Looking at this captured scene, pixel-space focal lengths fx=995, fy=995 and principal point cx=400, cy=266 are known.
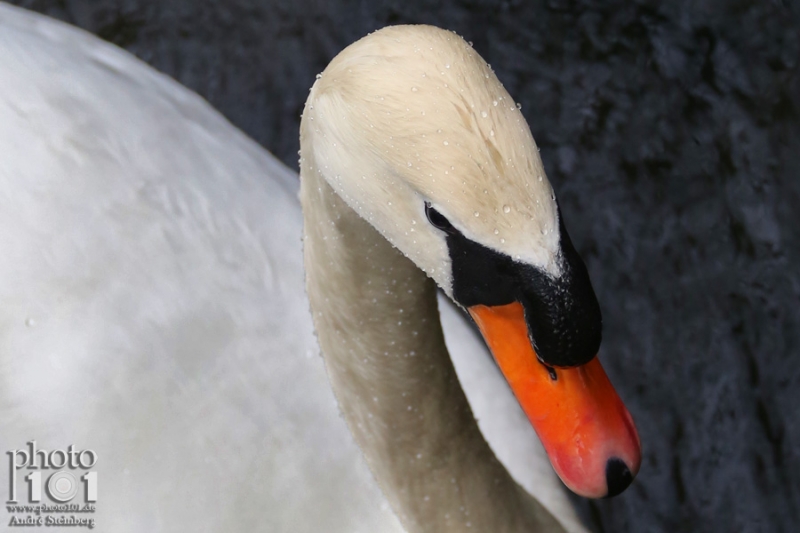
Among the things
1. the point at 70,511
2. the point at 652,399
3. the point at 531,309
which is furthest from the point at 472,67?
the point at 652,399

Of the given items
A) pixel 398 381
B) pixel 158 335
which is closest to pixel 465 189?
pixel 398 381

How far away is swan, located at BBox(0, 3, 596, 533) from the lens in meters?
2.54

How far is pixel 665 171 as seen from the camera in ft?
12.1

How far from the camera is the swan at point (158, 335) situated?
2.54 metres

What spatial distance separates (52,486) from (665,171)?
2363mm

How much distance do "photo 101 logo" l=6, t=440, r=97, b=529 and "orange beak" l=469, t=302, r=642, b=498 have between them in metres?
1.21

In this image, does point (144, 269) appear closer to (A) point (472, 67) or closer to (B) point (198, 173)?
(B) point (198, 173)

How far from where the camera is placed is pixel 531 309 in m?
1.70

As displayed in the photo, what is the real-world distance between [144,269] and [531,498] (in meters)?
1.28

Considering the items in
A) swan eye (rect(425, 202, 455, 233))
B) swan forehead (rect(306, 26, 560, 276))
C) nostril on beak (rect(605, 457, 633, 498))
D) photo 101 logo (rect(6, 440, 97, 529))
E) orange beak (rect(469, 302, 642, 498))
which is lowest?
photo 101 logo (rect(6, 440, 97, 529))

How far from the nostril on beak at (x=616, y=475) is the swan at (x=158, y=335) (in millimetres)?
574

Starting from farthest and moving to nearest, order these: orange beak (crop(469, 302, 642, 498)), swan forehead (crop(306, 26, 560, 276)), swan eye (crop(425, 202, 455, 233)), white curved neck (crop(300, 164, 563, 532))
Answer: white curved neck (crop(300, 164, 563, 532)) → orange beak (crop(469, 302, 642, 498)) → swan eye (crop(425, 202, 455, 233)) → swan forehead (crop(306, 26, 560, 276))

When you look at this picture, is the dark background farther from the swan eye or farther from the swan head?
the swan eye

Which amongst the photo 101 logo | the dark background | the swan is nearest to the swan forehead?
the swan
